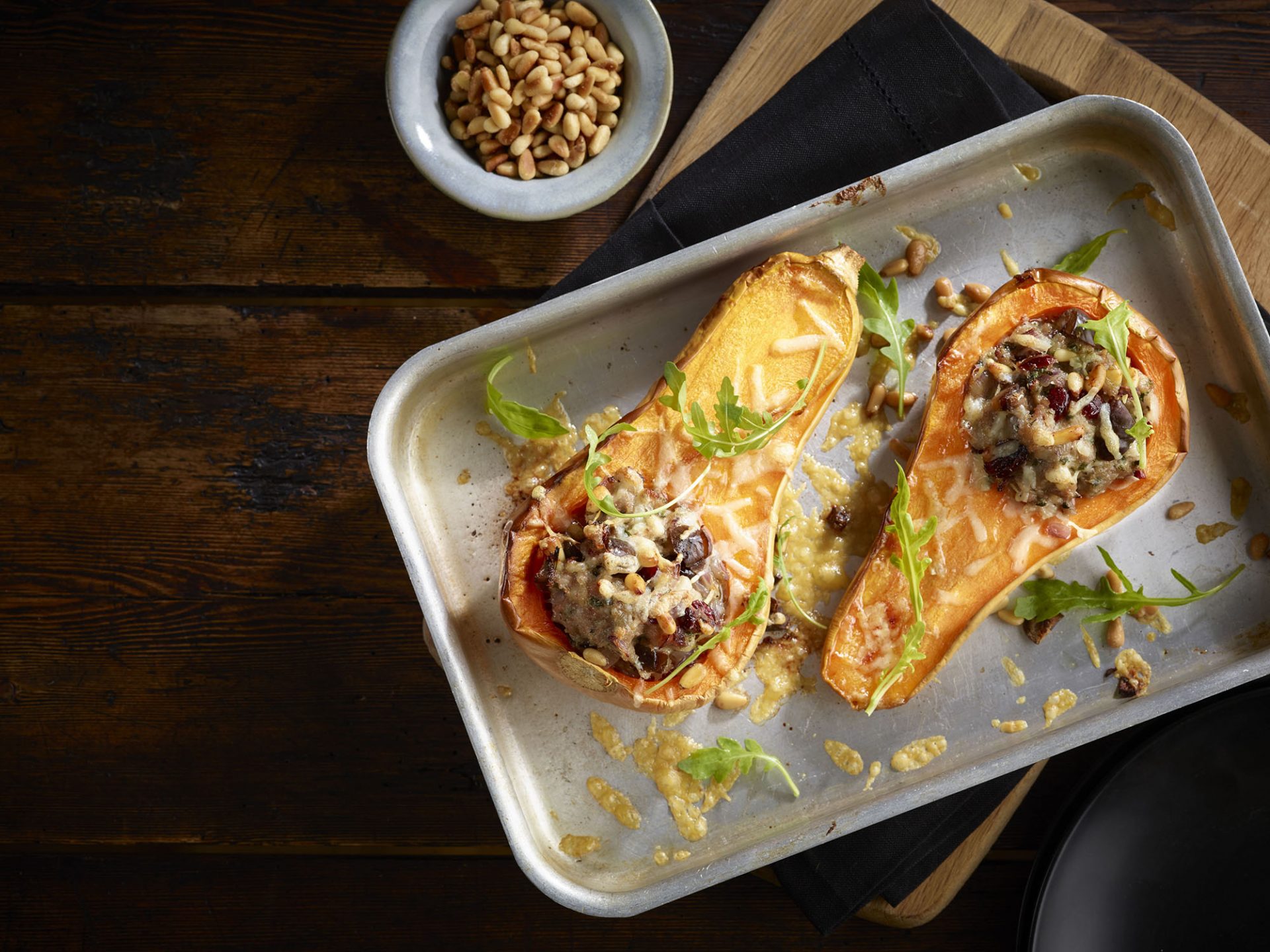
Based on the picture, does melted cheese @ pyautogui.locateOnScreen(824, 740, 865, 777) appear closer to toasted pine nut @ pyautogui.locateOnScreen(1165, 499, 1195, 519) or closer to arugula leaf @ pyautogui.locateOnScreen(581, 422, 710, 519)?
arugula leaf @ pyautogui.locateOnScreen(581, 422, 710, 519)

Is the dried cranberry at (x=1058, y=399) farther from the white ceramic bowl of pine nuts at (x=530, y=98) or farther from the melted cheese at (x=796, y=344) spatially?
the white ceramic bowl of pine nuts at (x=530, y=98)

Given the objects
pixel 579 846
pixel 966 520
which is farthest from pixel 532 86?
pixel 579 846

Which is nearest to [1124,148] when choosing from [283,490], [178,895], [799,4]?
[799,4]

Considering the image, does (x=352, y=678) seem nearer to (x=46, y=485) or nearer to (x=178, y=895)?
(x=178, y=895)

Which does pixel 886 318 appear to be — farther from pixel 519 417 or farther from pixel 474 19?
pixel 474 19

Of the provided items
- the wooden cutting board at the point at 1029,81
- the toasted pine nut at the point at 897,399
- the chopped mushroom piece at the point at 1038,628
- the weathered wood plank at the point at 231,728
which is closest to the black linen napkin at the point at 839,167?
the wooden cutting board at the point at 1029,81

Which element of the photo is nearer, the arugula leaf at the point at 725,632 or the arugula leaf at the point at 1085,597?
the arugula leaf at the point at 725,632

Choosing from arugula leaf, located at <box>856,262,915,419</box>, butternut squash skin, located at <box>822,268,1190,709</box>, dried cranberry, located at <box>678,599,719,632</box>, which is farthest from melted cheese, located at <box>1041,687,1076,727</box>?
dried cranberry, located at <box>678,599,719,632</box>
